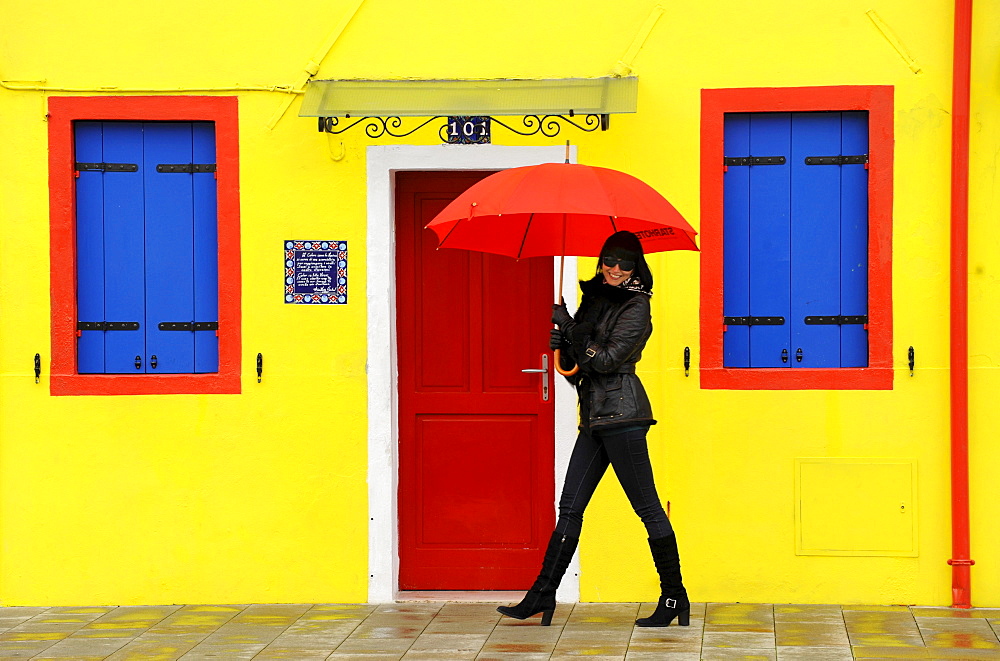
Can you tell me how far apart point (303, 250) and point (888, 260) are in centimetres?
313

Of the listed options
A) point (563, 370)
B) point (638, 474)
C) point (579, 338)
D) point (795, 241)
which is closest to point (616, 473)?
point (638, 474)

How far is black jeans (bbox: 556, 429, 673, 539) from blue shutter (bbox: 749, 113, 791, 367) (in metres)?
1.21

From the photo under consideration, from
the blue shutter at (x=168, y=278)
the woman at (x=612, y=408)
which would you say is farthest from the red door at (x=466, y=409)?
the blue shutter at (x=168, y=278)

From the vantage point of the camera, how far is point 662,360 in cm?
702

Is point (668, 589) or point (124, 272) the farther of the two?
point (124, 272)

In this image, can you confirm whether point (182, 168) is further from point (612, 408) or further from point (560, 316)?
point (612, 408)

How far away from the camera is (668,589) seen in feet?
20.9

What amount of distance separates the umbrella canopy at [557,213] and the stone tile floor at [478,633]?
6.12 feet

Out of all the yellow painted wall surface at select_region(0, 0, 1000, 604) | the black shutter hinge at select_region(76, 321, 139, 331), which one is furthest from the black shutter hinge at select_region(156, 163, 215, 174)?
the black shutter hinge at select_region(76, 321, 139, 331)

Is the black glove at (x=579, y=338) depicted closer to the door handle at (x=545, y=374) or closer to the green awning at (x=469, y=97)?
the door handle at (x=545, y=374)

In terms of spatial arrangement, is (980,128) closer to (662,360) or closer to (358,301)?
(662,360)

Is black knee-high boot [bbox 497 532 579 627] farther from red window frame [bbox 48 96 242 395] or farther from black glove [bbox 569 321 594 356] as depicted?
red window frame [bbox 48 96 242 395]

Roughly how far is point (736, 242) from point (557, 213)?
1.43 metres

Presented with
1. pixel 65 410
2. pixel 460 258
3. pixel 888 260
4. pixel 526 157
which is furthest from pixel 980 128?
pixel 65 410
